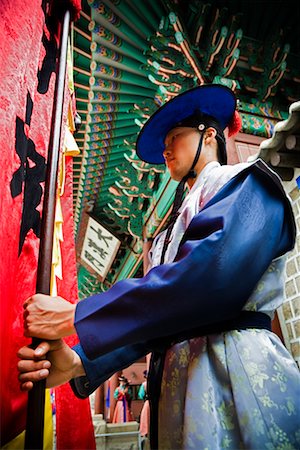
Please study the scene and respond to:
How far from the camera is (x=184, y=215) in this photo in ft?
4.15

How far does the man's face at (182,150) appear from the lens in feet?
4.99

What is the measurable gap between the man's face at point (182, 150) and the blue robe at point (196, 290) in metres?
0.53

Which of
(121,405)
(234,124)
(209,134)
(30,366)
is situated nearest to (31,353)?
(30,366)

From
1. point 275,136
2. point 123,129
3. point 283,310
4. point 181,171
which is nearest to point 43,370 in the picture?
point 181,171

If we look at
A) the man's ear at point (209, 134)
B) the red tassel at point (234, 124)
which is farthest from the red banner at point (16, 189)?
the red tassel at point (234, 124)

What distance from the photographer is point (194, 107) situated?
5.36ft

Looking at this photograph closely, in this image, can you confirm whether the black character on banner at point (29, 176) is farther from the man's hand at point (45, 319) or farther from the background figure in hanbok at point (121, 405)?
the background figure in hanbok at point (121, 405)

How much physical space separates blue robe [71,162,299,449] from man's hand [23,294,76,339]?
0.13ft

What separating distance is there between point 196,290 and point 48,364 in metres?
0.41

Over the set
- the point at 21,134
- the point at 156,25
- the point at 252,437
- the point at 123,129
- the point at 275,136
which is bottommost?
the point at 252,437

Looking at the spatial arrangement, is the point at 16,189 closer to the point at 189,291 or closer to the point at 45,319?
the point at 45,319

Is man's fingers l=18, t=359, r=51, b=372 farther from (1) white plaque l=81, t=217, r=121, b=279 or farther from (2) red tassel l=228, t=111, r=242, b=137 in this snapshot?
(1) white plaque l=81, t=217, r=121, b=279

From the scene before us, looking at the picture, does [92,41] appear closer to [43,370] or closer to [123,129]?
[123,129]

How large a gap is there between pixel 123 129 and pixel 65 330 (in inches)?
164
